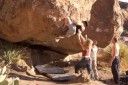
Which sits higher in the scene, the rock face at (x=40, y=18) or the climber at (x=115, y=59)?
the rock face at (x=40, y=18)

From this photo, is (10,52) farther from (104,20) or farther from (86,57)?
(104,20)

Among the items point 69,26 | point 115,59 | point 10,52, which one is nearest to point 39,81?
point 10,52

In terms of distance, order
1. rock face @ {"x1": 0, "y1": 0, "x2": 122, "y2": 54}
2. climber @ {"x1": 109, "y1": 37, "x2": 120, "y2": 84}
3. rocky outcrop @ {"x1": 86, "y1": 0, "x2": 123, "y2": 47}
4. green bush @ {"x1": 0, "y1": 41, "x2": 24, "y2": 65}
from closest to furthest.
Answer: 1. rock face @ {"x1": 0, "y1": 0, "x2": 122, "y2": 54}
2. green bush @ {"x1": 0, "y1": 41, "x2": 24, "y2": 65}
3. climber @ {"x1": 109, "y1": 37, "x2": 120, "y2": 84}
4. rocky outcrop @ {"x1": 86, "y1": 0, "x2": 123, "y2": 47}

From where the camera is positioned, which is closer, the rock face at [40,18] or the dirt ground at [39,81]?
the rock face at [40,18]

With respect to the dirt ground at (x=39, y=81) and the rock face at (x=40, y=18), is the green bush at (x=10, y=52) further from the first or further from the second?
the dirt ground at (x=39, y=81)

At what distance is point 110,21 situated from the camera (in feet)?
49.0

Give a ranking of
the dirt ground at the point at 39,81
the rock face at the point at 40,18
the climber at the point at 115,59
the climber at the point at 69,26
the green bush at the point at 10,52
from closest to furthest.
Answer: the rock face at the point at 40,18, the climber at the point at 69,26, the dirt ground at the point at 39,81, the green bush at the point at 10,52, the climber at the point at 115,59

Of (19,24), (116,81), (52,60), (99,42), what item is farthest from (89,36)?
(19,24)

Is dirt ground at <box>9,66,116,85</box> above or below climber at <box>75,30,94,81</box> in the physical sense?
below

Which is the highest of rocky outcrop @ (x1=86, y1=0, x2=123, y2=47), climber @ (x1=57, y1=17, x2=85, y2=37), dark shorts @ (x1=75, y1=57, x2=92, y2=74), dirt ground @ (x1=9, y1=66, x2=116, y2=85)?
rocky outcrop @ (x1=86, y1=0, x2=123, y2=47)

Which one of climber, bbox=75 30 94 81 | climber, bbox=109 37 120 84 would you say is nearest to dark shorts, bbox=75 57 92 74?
climber, bbox=75 30 94 81

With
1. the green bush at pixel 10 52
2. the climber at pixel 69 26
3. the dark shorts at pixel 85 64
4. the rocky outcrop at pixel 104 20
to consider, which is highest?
the rocky outcrop at pixel 104 20

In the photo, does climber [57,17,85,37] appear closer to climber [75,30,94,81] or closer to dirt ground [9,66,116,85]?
climber [75,30,94,81]

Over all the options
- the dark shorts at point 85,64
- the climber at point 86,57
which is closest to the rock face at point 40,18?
the climber at point 86,57
